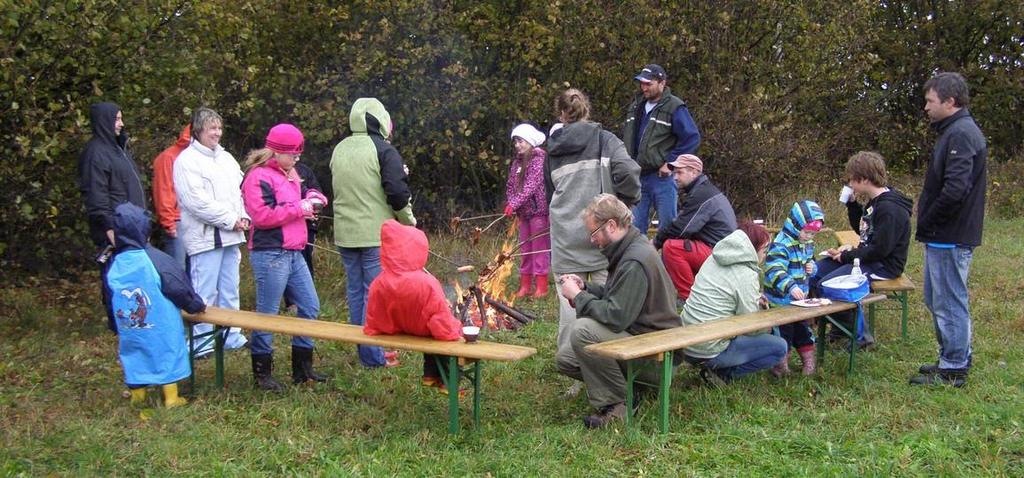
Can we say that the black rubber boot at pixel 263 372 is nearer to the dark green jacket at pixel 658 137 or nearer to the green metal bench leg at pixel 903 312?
the dark green jacket at pixel 658 137

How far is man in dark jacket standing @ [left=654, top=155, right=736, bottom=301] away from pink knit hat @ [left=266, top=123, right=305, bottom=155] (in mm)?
2602

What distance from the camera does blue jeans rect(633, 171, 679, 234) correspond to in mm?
8180

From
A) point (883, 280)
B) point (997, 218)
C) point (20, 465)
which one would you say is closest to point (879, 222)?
point (883, 280)

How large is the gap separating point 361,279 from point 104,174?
1956mm

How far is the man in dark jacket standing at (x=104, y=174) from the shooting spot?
21.4 feet

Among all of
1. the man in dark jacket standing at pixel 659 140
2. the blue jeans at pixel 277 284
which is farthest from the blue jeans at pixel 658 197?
the blue jeans at pixel 277 284

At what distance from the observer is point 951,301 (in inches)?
221

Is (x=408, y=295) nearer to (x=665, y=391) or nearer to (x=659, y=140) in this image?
(x=665, y=391)

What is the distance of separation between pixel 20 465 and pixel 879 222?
5.29m

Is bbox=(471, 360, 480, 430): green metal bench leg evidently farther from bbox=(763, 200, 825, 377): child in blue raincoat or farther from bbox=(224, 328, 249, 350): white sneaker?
bbox=(224, 328, 249, 350): white sneaker

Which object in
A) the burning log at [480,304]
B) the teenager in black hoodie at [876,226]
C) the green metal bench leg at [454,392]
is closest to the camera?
the green metal bench leg at [454,392]

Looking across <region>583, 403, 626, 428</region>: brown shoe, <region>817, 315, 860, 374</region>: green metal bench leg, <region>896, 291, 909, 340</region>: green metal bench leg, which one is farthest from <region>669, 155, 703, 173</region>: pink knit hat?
<region>583, 403, 626, 428</region>: brown shoe

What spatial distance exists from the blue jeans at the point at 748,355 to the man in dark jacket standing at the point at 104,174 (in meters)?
4.07

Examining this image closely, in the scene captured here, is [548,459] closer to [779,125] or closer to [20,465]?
[20,465]
